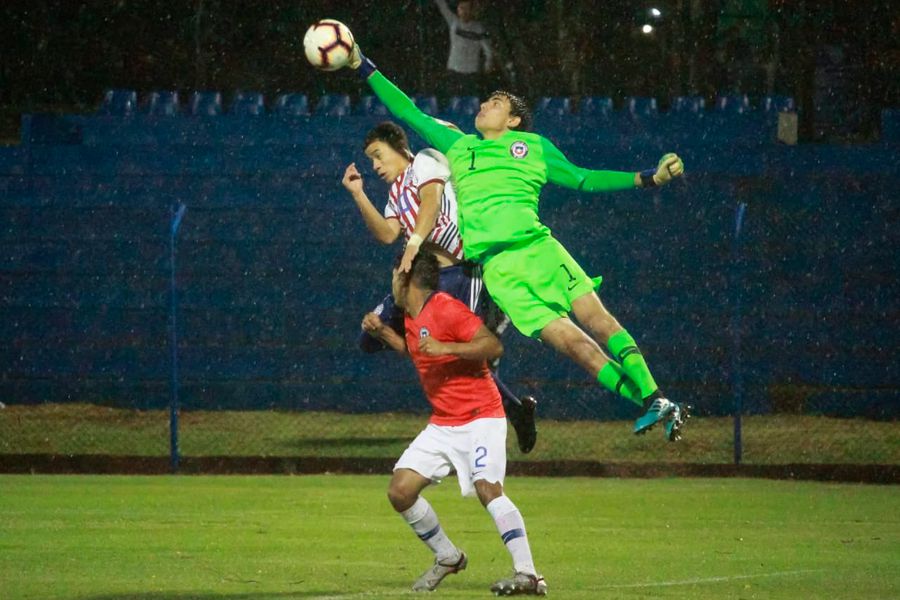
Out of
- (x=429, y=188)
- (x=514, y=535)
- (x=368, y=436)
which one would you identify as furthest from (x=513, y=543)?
(x=368, y=436)

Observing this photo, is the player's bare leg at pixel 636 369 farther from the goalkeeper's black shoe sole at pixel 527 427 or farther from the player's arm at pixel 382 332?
the goalkeeper's black shoe sole at pixel 527 427

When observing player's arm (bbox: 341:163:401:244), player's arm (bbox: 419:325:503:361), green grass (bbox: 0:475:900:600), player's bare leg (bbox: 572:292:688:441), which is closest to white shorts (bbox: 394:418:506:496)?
player's arm (bbox: 419:325:503:361)

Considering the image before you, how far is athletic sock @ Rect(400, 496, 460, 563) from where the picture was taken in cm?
913

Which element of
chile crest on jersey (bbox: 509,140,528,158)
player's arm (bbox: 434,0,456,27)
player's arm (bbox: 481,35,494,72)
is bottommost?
chile crest on jersey (bbox: 509,140,528,158)

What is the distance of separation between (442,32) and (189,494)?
1017 cm

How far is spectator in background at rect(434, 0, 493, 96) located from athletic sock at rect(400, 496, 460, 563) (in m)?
12.6

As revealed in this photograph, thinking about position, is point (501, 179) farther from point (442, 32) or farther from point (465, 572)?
point (442, 32)

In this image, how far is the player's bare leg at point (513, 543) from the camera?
8742 mm

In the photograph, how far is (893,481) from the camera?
16156 millimetres

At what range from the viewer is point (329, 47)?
10.4 metres

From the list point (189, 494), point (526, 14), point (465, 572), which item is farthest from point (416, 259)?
point (526, 14)

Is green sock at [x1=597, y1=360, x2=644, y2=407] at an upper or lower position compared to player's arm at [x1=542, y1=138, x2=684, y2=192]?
lower

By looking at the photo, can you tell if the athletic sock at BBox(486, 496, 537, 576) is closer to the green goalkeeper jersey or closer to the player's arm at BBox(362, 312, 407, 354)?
the player's arm at BBox(362, 312, 407, 354)

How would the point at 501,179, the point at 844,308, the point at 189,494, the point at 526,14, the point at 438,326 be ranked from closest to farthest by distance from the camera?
the point at 438,326 → the point at 501,179 → the point at 189,494 → the point at 844,308 → the point at 526,14
